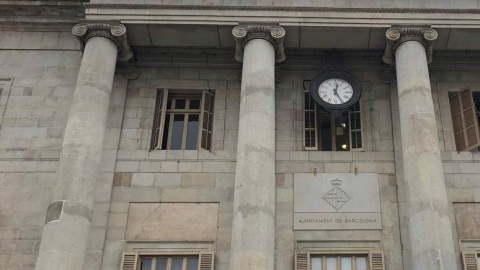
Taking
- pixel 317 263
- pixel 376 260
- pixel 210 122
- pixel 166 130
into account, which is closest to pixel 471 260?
pixel 376 260

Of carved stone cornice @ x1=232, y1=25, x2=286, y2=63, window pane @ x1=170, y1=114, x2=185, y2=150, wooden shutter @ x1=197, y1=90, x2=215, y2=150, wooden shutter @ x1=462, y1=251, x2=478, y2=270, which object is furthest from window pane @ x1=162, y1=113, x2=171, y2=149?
wooden shutter @ x1=462, y1=251, x2=478, y2=270

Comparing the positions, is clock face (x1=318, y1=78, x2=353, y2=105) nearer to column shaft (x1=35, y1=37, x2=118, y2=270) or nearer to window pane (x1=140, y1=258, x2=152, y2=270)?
column shaft (x1=35, y1=37, x2=118, y2=270)

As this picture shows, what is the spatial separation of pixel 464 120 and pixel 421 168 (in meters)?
3.80

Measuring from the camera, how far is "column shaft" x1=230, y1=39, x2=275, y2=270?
51.3 feet

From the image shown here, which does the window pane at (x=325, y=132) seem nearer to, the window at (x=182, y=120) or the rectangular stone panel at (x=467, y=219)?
the window at (x=182, y=120)

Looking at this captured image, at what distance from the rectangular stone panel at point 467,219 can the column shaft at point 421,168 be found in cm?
185

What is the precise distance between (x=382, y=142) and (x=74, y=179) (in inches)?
352

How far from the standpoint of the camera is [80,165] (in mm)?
17016

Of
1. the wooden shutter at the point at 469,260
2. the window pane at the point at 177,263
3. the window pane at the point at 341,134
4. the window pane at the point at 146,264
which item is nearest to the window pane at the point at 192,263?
the window pane at the point at 177,263

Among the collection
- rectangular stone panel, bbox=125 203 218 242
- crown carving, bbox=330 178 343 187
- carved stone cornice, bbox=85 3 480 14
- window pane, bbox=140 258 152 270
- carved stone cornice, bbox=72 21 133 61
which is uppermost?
carved stone cornice, bbox=85 3 480 14

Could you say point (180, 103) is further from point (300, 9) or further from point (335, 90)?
point (335, 90)

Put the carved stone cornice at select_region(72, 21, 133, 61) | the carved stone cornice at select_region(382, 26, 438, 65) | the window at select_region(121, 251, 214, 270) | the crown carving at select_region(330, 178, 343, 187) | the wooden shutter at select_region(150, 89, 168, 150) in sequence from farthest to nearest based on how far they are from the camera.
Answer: the wooden shutter at select_region(150, 89, 168, 150) → the carved stone cornice at select_region(72, 21, 133, 61) → the carved stone cornice at select_region(382, 26, 438, 65) → the crown carving at select_region(330, 178, 343, 187) → the window at select_region(121, 251, 214, 270)

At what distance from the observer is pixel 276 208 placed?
18375 mm

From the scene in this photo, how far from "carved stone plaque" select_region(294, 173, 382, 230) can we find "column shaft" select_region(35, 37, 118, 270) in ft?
18.7
